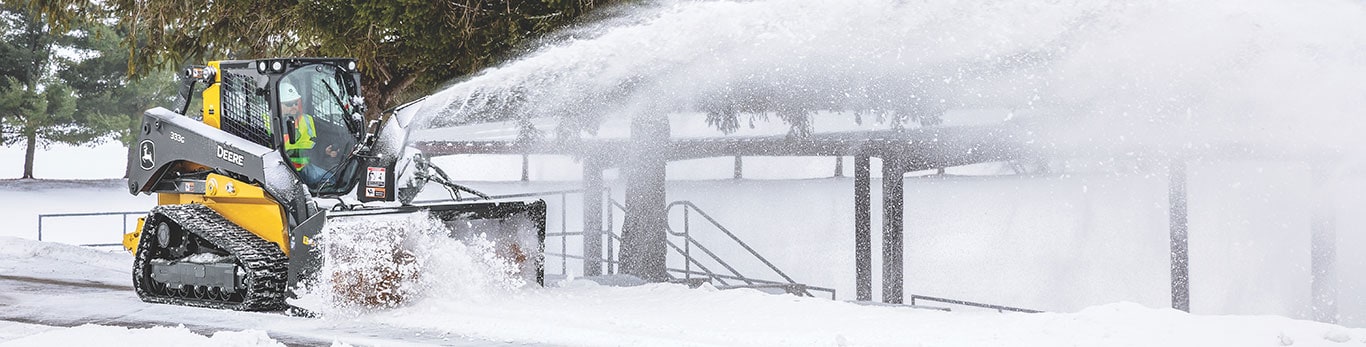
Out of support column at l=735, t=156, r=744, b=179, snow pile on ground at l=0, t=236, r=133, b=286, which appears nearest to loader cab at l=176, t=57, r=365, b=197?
snow pile on ground at l=0, t=236, r=133, b=286

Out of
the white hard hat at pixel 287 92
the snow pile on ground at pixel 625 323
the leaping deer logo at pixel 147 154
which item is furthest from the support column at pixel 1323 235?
the leaping deer logo at pixel 147 154

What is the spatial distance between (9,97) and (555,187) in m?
17.5

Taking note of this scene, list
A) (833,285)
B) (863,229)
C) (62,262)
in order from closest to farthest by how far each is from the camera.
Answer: (62,262)
(863,229)
(833,285)

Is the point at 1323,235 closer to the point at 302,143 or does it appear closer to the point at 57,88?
the point at 302,143

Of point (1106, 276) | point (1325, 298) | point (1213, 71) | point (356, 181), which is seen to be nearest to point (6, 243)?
point (356, 181)

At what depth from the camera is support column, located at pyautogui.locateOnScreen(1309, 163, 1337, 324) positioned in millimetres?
10906

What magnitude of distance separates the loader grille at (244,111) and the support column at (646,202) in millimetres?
5347

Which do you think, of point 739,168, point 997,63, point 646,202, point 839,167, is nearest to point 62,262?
point 646,202

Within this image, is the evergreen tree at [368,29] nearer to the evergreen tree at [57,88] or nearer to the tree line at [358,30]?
the tree line at [358,30]

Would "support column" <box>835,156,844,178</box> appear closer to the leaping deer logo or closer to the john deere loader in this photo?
the john deere loader

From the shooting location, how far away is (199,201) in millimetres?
8844

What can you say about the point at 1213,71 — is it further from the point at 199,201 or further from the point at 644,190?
the point at 199,201

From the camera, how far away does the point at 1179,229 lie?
37.5ft

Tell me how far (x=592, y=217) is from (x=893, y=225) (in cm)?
363
